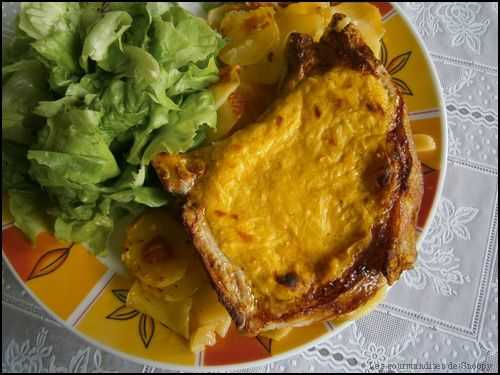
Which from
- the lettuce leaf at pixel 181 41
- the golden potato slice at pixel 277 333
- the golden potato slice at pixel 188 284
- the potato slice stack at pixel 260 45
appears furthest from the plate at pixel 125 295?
the lettuce leaf at pixel 181 41

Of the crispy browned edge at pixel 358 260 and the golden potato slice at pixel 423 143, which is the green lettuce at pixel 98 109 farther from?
the golden potato slice at pixel 423 143

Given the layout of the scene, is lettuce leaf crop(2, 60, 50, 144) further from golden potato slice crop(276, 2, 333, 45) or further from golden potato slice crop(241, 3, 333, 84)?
golden potato slice crop(276, 2, 333, 45)

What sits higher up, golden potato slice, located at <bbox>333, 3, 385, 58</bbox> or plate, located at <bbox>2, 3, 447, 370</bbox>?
golden potato slice, located at <bbox>333, 3, 385, 58</bbox>

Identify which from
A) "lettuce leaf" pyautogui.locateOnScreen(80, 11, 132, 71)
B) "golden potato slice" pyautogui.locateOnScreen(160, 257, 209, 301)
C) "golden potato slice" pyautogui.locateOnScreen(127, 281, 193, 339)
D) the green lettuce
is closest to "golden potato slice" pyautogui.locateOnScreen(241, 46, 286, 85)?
the green lettuce

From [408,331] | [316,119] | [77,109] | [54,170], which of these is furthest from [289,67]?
[408,331]

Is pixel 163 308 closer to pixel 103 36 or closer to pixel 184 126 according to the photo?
pixel 184 126

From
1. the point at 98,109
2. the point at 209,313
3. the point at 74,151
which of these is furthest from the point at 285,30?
the point at 209,313
